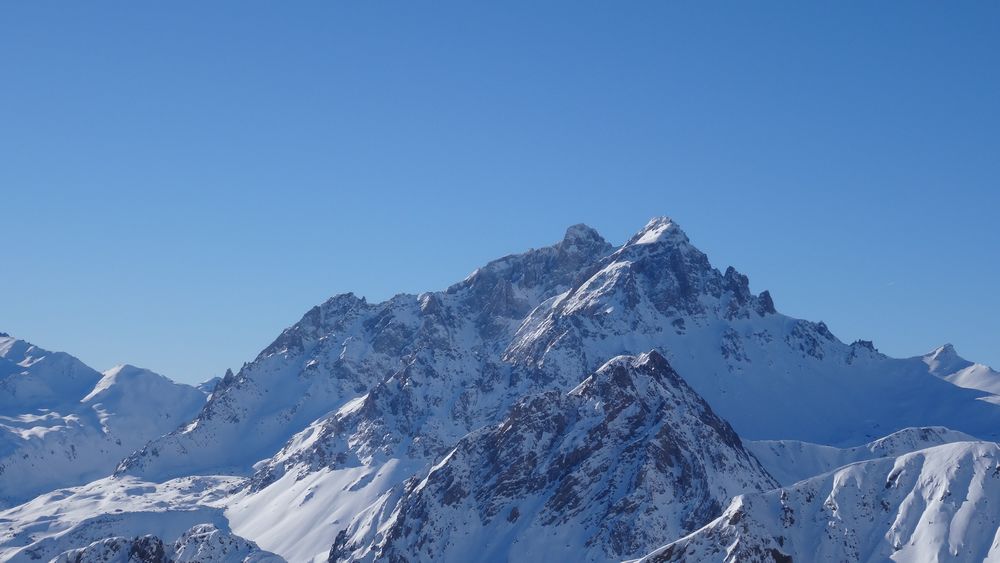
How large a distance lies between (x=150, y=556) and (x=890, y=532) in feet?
376

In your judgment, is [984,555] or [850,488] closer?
[984,555]

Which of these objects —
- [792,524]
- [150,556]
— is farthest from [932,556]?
[150,556]

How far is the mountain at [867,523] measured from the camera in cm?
18012

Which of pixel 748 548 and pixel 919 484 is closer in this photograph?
pixel 748 548

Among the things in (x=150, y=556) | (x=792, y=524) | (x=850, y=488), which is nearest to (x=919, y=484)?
(x=850, y=488)

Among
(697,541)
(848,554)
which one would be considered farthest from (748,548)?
(848,554)

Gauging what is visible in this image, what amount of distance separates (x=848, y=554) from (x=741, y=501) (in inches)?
826

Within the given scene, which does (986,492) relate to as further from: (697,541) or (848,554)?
(697,541)

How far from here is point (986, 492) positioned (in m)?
190

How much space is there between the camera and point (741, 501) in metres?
183

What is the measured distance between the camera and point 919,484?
19888cm

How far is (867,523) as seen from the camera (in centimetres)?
19462

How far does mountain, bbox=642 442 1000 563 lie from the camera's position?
180 metres

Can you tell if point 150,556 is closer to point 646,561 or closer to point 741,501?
point 646,561
